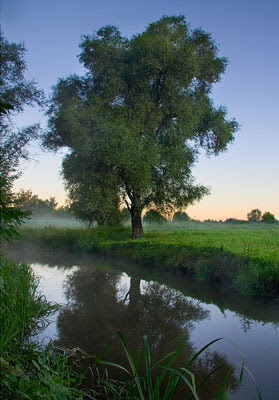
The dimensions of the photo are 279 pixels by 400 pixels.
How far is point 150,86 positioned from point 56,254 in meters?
12.5

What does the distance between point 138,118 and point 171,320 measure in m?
16.0

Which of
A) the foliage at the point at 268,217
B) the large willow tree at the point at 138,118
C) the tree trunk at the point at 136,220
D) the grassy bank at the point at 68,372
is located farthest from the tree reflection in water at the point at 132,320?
the foliage at the point at 268,217

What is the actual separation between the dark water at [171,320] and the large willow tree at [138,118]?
8.52 metres

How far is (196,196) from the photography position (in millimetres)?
23859

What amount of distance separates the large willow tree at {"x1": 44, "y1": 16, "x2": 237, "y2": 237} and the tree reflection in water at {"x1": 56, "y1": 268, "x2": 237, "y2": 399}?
372 inches

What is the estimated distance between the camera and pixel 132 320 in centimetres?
812

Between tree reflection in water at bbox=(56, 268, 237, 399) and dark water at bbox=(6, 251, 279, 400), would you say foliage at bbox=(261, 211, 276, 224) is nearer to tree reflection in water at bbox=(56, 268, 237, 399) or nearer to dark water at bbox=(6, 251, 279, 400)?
dark water at bbox=(6, 251, 279, 400)

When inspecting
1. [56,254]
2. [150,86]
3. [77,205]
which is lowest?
[56,254]

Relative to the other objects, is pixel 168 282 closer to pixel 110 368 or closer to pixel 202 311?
pixel 202 311

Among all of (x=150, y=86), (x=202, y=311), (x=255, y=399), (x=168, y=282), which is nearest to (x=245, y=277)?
(x=202, y=311)

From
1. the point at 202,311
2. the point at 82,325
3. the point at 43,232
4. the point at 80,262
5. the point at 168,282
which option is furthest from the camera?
the point at 43,232

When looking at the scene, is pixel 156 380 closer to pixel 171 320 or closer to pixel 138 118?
pixel 171 320

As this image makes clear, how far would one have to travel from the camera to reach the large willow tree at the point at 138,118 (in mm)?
21078

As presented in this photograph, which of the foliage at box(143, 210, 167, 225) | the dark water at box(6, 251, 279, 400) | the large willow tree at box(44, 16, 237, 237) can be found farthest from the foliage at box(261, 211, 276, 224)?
the dark water at box(6, 251, 279, 400)
